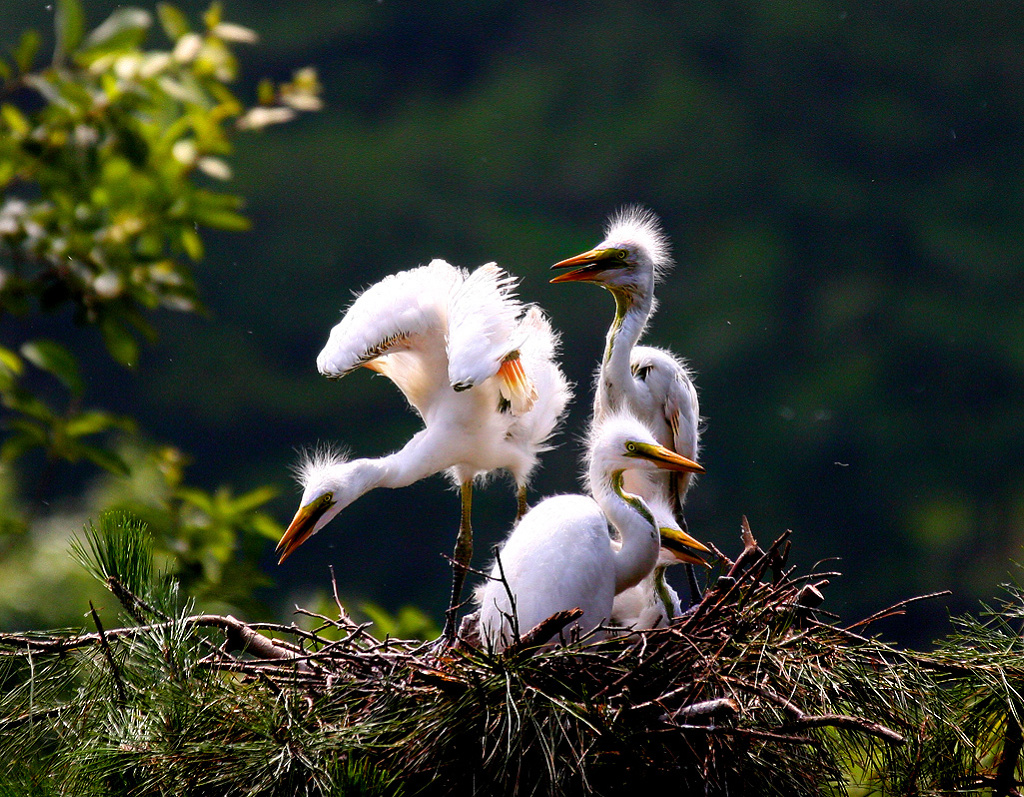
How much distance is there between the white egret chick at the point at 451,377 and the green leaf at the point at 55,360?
1.73ft

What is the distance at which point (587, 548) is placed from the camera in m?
1.75

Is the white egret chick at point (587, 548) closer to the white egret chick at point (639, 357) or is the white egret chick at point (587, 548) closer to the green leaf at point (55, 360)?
the white egret chick at point (639, 357)

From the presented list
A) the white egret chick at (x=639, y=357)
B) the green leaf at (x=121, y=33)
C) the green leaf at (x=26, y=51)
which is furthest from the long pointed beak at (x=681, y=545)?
the green leaf at (x=26, y=51)

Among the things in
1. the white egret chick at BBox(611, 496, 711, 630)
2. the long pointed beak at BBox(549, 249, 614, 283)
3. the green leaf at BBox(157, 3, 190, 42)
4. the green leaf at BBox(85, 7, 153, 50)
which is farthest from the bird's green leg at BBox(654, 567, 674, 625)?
the green leaf at BBox(157, 3, 190, 42)

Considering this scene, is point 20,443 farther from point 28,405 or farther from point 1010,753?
point 1010,753

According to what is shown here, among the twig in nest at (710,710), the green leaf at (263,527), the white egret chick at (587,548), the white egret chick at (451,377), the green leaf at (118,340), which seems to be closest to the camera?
the twig in nest at (710,710)

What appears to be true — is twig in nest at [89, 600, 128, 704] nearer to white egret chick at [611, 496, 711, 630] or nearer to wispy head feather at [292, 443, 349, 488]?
wispy head feather at [292, 443, 349, 488]

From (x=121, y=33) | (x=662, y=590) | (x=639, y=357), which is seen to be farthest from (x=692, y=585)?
(x=121, y=33)

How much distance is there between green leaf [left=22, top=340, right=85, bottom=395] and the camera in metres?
2.26

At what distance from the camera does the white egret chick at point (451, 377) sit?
6.36 ft

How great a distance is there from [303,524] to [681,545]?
64 centimetres

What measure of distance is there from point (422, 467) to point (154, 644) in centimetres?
92

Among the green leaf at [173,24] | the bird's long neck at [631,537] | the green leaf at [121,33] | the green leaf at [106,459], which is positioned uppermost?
the green leaf at [121,33]

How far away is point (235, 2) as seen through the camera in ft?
24.6
